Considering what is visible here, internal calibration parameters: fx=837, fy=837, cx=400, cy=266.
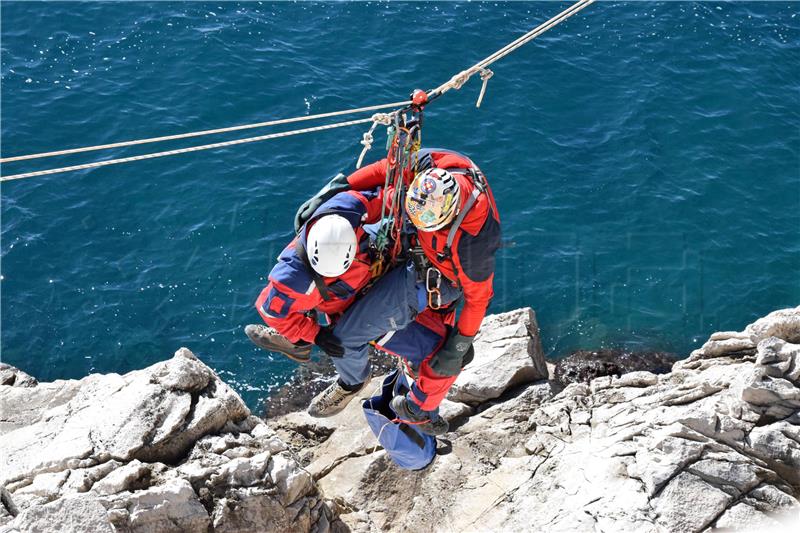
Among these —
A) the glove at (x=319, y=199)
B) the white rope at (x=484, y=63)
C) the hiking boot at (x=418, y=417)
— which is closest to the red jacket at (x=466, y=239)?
the glove at (x=319, y=199)

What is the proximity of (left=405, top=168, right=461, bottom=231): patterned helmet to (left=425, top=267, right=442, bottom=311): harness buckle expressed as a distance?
821 millimetres

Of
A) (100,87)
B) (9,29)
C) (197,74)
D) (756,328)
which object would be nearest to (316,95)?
(197,74)

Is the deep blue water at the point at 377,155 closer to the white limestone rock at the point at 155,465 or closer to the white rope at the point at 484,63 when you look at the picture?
the white limestone rock at the point at 155,465

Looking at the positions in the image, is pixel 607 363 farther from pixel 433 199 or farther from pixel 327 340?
pixel 433 199

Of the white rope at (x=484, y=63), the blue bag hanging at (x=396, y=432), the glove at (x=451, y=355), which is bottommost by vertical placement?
the blue bag hanging at (x=396, y=432)

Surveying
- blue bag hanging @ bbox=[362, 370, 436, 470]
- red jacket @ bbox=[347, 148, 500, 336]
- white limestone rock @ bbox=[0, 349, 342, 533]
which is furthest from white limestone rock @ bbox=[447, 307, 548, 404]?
red jacket @ bbox=[347, 148, 500, 336]

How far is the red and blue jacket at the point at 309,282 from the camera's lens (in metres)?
8.41

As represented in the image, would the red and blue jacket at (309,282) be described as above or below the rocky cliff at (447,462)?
above

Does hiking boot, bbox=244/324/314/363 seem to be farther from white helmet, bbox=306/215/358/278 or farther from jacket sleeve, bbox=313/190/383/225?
jacket sleeve, bbox=313/190/383/225

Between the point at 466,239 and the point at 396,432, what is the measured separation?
11.2 ft

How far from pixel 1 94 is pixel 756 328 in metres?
16.7

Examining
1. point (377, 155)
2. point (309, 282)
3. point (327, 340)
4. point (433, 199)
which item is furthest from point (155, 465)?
point (377, 155)

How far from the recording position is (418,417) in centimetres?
1013

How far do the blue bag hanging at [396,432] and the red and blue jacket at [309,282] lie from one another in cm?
201
